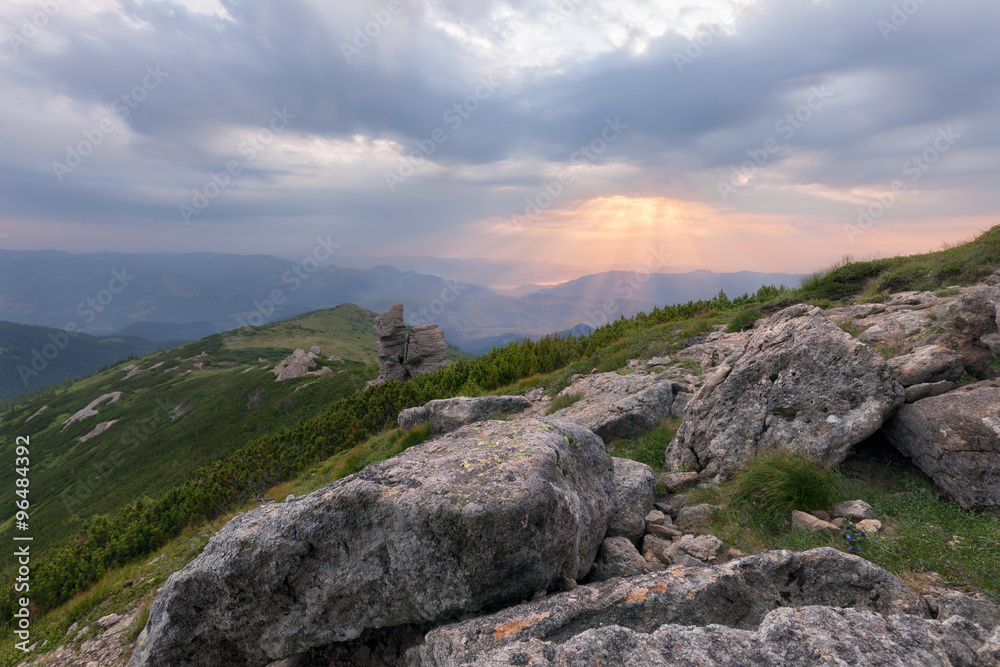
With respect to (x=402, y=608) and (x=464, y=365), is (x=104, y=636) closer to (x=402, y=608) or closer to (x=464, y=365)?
(x=402, y=608)

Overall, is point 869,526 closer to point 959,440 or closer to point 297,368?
point 959,440

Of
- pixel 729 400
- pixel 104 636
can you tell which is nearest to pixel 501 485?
pixel 729 400

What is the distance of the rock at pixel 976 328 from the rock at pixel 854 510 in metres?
3.24

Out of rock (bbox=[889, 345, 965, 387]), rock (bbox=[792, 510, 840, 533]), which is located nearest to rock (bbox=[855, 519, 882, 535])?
rock (bbox=[792, 510, 840, 533])

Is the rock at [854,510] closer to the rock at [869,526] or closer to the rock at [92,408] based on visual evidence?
the rock at [869,526]

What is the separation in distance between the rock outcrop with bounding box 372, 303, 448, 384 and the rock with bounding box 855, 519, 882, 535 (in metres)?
36.8

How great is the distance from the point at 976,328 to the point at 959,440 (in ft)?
9.03

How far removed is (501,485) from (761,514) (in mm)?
3577

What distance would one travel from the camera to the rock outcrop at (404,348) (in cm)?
4106

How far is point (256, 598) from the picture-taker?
4.81 m


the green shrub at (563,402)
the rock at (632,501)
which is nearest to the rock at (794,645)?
the rock at (632,501)

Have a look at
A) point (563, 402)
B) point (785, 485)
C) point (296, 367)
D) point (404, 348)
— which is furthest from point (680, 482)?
point (296, 367)

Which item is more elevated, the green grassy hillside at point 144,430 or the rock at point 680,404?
the rock at point 680,404

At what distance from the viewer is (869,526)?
4727 millimetres
